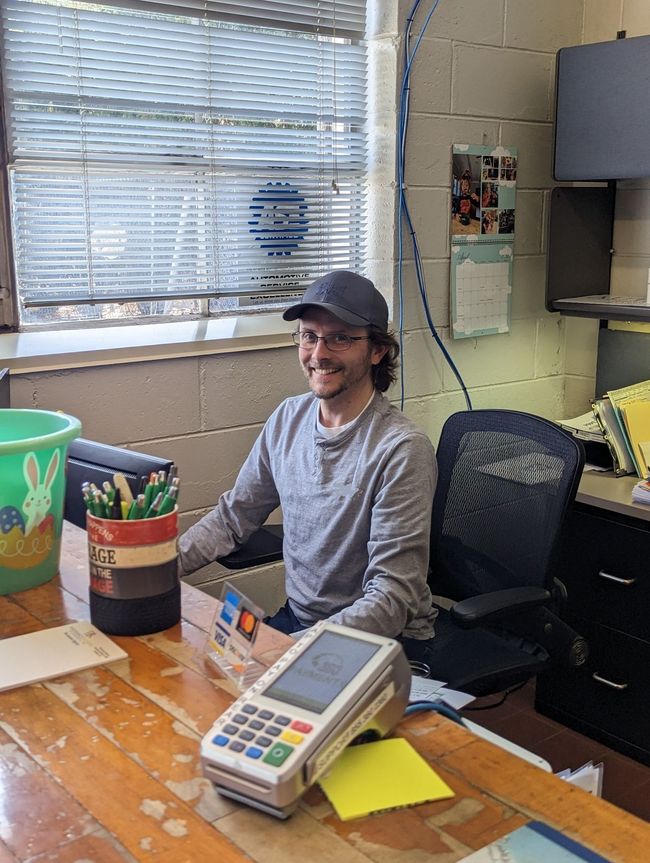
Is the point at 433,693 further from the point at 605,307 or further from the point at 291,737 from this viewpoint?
the point at 605,307

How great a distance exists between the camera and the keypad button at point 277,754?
35.6 inches

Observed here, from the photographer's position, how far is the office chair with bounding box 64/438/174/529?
61.8 inches

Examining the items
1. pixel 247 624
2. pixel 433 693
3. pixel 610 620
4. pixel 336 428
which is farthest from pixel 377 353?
pixel 610 620

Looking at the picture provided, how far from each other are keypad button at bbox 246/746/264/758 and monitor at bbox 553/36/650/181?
7.29 feet

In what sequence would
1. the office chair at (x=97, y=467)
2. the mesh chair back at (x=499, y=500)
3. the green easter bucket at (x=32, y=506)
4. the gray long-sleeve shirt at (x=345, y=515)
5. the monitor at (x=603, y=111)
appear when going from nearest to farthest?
the green easter bucket at (x=32, y=506) < the office chair at (x=97, y=467) < the gray long-sleeve shirt at (x=345, y=515) < the mesh chair back at (x=499, y=500) < the monitor at (x=603, y=111)

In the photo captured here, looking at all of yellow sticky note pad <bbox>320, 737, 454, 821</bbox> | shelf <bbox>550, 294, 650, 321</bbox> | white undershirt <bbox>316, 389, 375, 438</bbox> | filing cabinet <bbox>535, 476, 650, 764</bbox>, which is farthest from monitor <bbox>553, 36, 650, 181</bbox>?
yellow sticky note pad <bbox>320, 737, 454, 821</bbox>

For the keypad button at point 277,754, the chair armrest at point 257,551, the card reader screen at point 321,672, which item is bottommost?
the chair armrest at point 257,551

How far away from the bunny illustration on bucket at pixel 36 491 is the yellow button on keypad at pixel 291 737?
680 millimetres

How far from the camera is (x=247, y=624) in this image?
119 cm

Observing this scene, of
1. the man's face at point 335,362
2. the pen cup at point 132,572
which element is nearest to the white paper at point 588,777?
the pen cup at point 132,572

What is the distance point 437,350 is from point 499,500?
0.94 meters

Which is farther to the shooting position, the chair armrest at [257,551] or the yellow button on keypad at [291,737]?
the chair armrest at [257,551]

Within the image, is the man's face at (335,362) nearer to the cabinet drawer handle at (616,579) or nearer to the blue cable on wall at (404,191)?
the blue cable on wall at (404,191)

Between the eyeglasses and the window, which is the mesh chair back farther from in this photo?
the window
